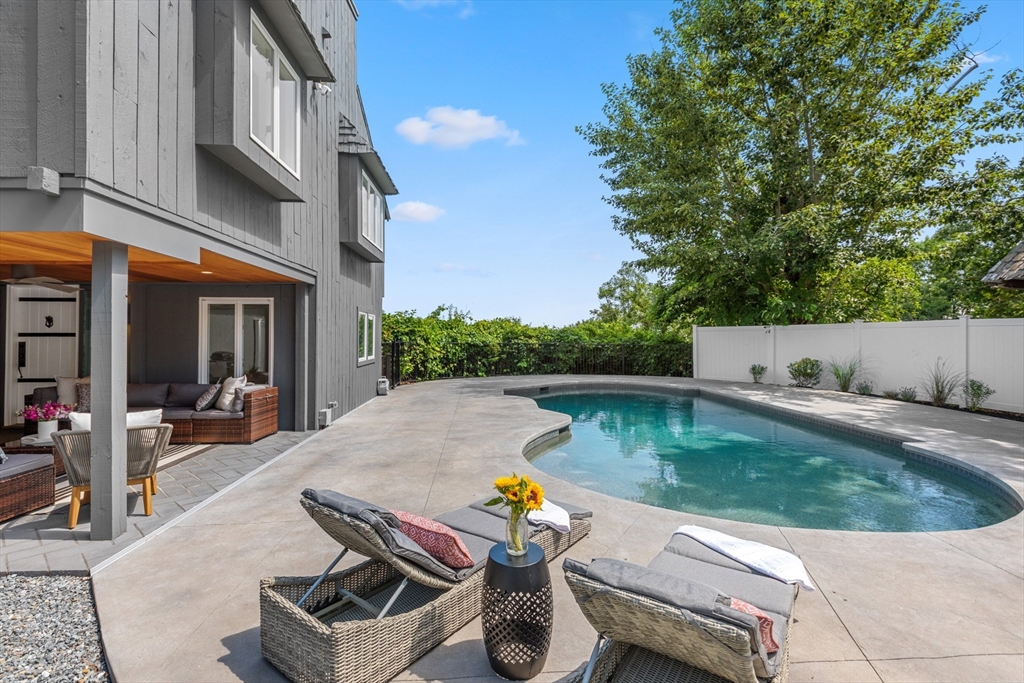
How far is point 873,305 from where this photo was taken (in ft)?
51.8

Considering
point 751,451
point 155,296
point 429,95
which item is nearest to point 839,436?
point 751,451

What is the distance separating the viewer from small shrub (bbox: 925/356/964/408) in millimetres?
10203

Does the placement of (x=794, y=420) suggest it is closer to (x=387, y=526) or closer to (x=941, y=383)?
(x=941, y=383)

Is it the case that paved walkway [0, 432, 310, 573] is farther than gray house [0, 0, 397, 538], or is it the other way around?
paved walkway [0, 432, 310, 573]

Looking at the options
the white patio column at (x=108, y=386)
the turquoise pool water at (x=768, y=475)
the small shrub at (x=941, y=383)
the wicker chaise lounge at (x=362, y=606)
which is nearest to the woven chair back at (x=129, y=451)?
the white patio column at (x=108, y=386)

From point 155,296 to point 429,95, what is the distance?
39.2ft

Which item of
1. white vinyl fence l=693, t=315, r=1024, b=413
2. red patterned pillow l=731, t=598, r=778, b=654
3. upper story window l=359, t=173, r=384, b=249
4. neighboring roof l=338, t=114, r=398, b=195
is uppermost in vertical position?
neighboring roof l=338, t=114, r=398, b=195

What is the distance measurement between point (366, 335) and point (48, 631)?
29.1 feet

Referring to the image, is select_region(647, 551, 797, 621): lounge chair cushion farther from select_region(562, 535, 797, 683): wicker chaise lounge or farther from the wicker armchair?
the wicker armchair

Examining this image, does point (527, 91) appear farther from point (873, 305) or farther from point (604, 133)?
point (873, 305)

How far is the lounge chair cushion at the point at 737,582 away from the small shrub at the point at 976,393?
10143 millimetres

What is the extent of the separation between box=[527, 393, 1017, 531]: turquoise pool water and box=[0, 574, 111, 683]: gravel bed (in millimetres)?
4518

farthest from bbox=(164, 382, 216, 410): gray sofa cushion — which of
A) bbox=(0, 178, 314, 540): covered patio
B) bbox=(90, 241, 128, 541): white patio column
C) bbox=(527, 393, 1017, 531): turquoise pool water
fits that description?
bbox=(527, 393, 1017, 531): turquoise pool water

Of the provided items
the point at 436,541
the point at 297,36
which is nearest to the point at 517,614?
the point at 436,541
